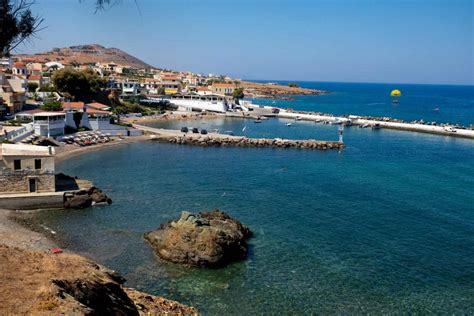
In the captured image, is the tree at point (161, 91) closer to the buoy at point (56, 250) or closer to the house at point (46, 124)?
the house at point (46, 124)

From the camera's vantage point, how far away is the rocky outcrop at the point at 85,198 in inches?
1172

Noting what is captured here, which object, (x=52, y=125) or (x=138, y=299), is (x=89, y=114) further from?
(x=138, y=299)

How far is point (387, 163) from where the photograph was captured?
50.9 meters

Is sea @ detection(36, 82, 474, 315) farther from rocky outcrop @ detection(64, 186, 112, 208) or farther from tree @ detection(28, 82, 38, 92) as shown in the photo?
tree @ detection(28, 82, 38, 92)

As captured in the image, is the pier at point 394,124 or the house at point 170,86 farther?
the house at point 170,86

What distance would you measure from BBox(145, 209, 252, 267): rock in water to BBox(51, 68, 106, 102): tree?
2434 inches

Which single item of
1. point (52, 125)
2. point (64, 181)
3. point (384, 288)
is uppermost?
point (52, 125)

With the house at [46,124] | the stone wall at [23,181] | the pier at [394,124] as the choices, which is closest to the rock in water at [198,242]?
the stone wall at [23,181]

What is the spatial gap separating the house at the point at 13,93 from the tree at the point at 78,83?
7.58 meters

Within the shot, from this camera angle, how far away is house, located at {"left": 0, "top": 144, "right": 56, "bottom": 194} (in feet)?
93.9

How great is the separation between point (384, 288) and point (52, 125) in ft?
138

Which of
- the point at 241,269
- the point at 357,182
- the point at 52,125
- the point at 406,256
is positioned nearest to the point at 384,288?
the point at 406,256

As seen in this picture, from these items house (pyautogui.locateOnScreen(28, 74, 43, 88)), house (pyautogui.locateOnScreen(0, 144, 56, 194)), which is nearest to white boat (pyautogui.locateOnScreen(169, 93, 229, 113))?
house (pyautogui.locateOnScreen(28, 74, 43, 88))

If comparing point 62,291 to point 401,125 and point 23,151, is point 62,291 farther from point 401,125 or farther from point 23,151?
point 401,125
